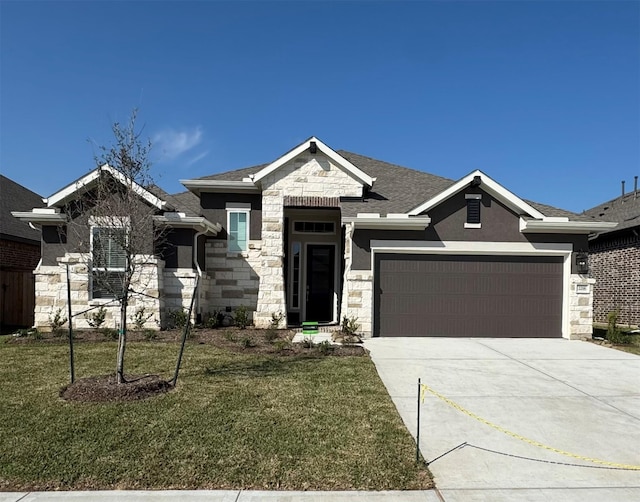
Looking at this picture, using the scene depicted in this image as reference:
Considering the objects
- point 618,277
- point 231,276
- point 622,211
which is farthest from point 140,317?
point 622,211

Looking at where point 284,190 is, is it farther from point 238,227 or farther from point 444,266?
point 444,266

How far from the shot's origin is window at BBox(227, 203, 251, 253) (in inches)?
555

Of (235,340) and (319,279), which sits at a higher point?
(319,279)

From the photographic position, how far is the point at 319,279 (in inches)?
604

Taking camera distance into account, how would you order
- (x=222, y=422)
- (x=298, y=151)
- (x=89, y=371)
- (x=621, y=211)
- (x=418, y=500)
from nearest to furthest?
(x=418, y=500), (x=222, y=422), (x=89, y=371), (x=298, y=151), (x=621, y=211)

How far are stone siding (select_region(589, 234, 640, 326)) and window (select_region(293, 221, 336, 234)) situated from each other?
11400 mm

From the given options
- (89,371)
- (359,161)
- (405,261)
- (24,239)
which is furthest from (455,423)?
Result: (24,239)

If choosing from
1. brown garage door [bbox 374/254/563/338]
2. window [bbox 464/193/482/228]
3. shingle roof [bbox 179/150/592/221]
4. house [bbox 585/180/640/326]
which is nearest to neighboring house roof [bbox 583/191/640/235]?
house [bbox 585/180/640/326]

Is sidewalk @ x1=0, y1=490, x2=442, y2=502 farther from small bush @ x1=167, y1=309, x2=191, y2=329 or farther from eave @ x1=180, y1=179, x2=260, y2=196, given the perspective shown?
eave @ x1=180, y1=179, x2=260, y2=196

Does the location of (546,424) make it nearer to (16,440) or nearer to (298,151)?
(16,440)

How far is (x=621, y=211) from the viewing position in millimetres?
→ 18922

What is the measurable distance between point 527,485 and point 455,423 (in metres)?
1.53

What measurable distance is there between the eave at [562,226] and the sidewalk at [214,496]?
9.87 meters

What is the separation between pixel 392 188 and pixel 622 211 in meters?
11.4
